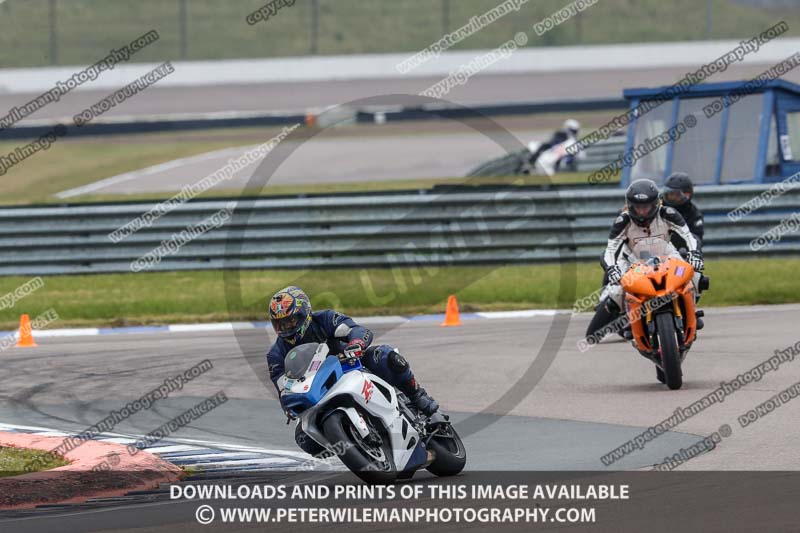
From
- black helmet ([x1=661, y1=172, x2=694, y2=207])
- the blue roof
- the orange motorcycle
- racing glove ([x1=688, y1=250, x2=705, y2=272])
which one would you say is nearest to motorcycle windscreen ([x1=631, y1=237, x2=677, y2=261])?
racing glove ([x1=688, y1=250, x2=705, y2=272])

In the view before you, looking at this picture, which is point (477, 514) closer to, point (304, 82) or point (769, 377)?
point (769, 377)

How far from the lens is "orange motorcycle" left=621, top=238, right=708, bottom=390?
1155 centimetres

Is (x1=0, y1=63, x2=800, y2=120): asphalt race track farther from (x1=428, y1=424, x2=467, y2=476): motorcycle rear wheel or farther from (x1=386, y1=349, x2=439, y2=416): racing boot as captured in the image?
(x1=428, y1=424, x2=467, y2=476): motorcycle rear wheel

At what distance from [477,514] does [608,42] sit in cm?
3964

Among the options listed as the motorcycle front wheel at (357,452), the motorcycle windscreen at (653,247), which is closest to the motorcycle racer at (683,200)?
the motorcycle windscreen at (653,247)

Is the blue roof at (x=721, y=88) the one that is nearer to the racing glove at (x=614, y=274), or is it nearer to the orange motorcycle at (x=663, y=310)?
the racing glove at (x=614, y=274)

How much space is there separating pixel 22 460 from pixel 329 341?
2.53 m

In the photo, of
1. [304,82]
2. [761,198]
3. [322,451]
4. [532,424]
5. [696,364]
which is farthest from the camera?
[304,82]

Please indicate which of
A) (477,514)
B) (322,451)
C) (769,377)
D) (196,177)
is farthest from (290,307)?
(196,177)

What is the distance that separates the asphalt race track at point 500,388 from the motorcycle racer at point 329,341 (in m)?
0.85

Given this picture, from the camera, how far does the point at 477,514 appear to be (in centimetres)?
728

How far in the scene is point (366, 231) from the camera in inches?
776

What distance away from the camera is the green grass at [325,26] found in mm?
44688

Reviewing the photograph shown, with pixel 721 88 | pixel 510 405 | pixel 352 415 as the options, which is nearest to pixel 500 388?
pixel 510 405
